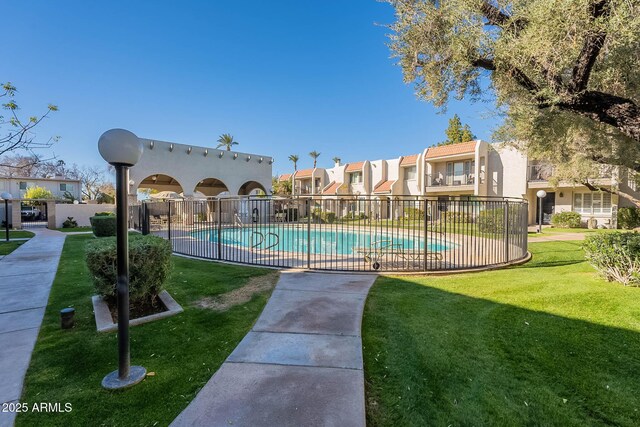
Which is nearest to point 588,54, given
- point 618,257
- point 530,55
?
point 530,55

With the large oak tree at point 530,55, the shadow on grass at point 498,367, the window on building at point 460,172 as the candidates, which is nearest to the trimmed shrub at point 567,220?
the window on building at point 460,172

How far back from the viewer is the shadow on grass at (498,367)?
2673mm

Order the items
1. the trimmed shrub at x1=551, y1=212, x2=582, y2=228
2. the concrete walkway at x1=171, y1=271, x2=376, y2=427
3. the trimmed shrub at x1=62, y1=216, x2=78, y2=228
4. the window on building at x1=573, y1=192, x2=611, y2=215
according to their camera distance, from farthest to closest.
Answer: the trimmed shrub at x1=62, y1=216, x2=78, y2=228 < the window on building at x1=573, y1=192, x2=611, y2=215 < the trimmed shrub at x1=551, y1=212, x2=582, y2=228 < the concrete walkway at x1=171, y1=271, x2=376, y2=427

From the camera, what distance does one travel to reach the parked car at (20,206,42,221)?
29.8m

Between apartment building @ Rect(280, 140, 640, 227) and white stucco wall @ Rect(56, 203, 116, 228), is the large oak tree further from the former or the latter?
white stucco wall @ Rect(56, 203, 116, 228)

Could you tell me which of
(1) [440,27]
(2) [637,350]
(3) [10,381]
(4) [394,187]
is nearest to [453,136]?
(4) [394,187]

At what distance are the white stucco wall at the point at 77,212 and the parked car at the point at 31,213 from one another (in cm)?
941

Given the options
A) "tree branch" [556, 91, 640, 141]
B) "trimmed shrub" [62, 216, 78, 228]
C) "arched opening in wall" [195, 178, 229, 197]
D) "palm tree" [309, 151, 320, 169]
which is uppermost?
"palm tree" [309, 151, 320, 169]

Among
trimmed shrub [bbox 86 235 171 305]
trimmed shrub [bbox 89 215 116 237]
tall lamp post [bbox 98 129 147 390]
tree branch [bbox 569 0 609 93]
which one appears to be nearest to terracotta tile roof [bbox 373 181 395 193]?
trimmed shrub [bbox 89 215 116 237]

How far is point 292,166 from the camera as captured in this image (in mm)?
60344

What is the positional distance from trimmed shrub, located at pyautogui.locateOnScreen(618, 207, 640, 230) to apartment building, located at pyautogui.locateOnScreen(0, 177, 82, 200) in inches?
2085

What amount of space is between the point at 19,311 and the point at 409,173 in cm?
3098

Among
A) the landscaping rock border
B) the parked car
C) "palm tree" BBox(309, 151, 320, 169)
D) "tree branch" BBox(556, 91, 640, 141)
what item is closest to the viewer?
the landscaping rock border

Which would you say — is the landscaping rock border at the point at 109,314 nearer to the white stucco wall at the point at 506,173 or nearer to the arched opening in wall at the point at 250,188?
the arched opening in wall at the point at 250,188
